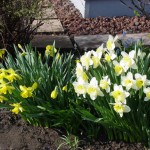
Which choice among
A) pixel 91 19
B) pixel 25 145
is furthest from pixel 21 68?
pixel 91 19

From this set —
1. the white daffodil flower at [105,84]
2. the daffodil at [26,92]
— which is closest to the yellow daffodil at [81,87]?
the white daffodil flower at [105,84]

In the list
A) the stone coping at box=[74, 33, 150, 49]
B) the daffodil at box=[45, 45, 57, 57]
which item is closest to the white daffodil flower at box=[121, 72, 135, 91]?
the daffodil at box=[45, 45, 57, 57]

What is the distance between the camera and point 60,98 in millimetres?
3406

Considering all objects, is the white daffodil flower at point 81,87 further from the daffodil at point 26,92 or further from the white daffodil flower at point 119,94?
the daffodil at point 26,92

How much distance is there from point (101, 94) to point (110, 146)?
0.57 metres

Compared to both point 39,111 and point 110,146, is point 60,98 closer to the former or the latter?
point 39,111

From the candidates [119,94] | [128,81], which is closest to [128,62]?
[128,81]

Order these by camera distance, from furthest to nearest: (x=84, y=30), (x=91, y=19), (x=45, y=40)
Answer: (x=91, y=19), (x=84, y=30), (x=45, y=40)

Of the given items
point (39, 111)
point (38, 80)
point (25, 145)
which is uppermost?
point (38, 80)

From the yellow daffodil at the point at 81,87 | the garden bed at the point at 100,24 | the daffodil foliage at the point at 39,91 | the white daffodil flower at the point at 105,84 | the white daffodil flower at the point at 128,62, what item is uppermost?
the white daffodil flower at the point at 128,62

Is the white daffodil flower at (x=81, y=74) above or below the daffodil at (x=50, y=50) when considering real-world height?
above

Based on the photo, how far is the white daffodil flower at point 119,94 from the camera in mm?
2938

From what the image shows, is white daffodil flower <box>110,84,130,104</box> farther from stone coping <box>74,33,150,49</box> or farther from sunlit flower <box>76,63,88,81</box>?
stone coping <box>74,33,150,49</box>

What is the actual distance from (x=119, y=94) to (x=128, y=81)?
0.12 m
